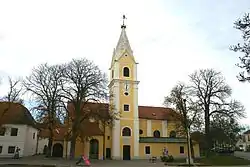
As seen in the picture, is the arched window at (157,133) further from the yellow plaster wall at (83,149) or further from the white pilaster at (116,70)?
the white pilaster at (116,70)

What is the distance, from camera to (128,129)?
49938 mm

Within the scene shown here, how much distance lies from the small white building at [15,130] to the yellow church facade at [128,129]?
23.8 ft

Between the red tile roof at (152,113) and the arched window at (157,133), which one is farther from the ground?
the red tile roof at (152,113)

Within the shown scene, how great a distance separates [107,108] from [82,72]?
6.72 metres

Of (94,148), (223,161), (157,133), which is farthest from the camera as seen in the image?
(157,133)

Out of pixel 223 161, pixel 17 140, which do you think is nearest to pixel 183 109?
pixel 223 161

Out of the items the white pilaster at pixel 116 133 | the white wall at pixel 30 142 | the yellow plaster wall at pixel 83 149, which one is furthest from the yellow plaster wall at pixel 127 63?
the white wall at pixel 30 142

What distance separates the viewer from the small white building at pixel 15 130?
1741 inches

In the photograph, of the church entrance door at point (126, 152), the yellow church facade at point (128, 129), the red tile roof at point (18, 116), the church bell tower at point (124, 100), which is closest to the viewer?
the red tile roof at point (18, 116)

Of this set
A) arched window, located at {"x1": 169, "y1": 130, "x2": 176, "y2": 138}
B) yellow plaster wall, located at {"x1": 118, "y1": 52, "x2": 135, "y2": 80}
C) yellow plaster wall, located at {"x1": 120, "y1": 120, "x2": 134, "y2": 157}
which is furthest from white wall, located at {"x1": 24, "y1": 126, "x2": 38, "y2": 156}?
arched window, located at {"x1": 169, "y1": 130, "x2": 176, "y2": 138}

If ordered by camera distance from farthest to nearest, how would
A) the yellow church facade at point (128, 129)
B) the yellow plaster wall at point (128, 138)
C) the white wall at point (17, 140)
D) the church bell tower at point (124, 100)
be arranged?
1. the yellow plaster wall at point (128, 138)
2. the church bell tower at point (124, 100)
3. the yellow church facade at point (128, 129)
4. the white wall at point (17, 140)

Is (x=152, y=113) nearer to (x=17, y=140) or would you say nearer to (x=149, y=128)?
(x=149, y=128)

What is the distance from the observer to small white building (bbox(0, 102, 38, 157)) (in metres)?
44.2

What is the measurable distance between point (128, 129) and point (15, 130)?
1866cm
